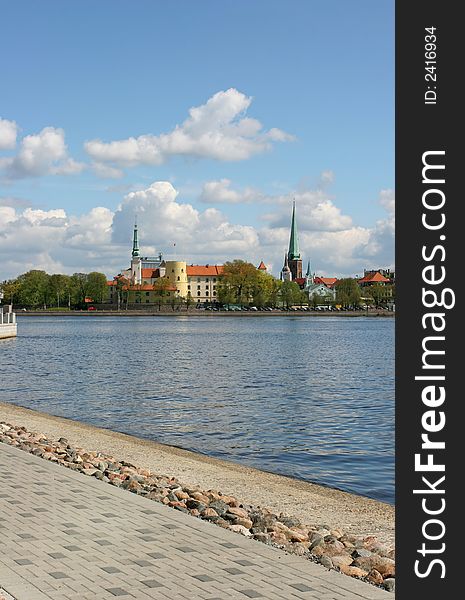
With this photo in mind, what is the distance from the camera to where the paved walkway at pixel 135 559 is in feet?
22.8

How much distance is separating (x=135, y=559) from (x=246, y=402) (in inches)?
900

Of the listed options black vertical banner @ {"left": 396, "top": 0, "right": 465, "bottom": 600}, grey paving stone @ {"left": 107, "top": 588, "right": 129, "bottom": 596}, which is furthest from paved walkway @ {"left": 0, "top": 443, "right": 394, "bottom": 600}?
black vertical banner @ {"left": 396, "top": 0, "right": 465, "bottom": 600}

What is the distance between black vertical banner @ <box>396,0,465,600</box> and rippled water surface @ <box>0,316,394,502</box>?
9.78 meters

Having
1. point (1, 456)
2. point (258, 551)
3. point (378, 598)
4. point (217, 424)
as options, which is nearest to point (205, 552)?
point (258, 551)

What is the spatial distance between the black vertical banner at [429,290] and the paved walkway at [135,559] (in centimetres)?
181

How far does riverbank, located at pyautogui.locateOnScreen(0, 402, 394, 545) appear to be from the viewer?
40.6 ft

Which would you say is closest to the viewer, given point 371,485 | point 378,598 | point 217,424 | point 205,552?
point 378,598

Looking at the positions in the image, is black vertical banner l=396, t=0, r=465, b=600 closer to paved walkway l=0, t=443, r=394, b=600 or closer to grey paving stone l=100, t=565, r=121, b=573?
paved walkway l=0, t=443, r=394, b=600

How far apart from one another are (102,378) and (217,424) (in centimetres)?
1854

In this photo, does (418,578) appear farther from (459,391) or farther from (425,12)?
(425,12)

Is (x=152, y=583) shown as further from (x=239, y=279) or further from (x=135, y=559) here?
(x=239, y=279)

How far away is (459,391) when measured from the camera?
520 cm

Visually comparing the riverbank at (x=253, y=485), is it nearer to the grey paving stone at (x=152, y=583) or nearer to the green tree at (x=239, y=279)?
the grey paving stone at (x=152, y=583)

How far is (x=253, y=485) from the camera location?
15070mm
